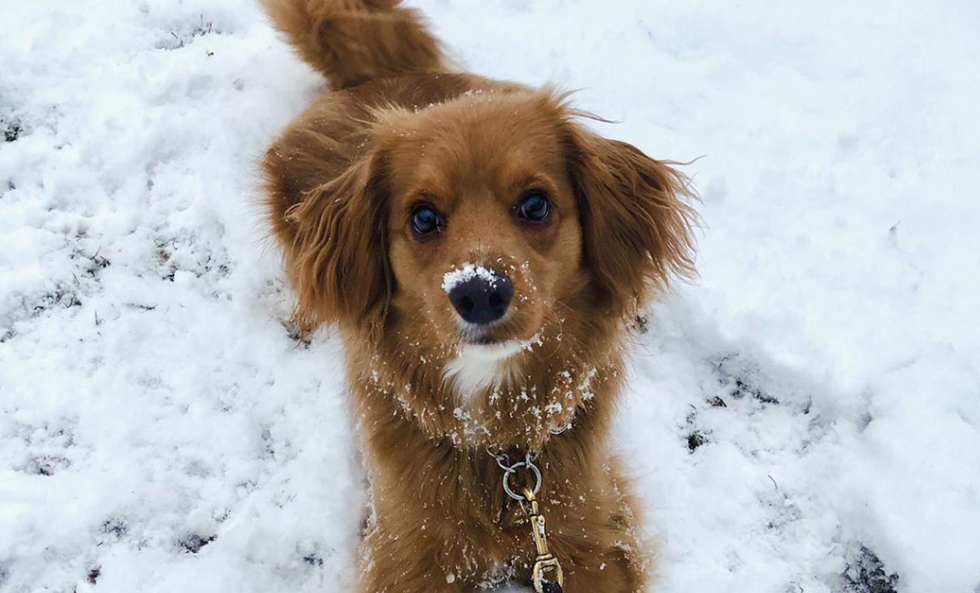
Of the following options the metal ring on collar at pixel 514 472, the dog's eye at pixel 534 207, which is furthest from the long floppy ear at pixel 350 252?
the metal ring on collar at pixel 514 472

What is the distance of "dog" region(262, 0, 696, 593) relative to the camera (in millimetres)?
2918

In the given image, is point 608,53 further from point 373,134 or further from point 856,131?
point 373,134

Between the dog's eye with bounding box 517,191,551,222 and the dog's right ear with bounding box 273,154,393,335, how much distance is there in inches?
22.1

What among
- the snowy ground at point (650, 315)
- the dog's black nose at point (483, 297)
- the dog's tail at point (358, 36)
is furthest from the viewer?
the dog's tail at point (358, 36)

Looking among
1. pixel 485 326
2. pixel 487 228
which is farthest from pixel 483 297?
pixel 487 228

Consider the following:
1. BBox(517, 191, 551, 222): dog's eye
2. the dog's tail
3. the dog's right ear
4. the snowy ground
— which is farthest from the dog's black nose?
the dog's tail

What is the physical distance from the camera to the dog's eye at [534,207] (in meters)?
2.95

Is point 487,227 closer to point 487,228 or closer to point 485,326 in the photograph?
point 487,228

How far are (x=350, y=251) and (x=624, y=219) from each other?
106 centimetres

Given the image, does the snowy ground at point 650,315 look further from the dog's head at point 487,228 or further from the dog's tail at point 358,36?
the dog's head at point 487,228

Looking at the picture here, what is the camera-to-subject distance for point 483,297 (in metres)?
2.58

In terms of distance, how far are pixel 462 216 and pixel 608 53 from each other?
325 cm

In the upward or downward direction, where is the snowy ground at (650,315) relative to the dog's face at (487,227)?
downward

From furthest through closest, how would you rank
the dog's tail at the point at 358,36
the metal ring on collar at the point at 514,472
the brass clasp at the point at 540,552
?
1. the dog's tail at the point at 358,36
2. the metal ring on collar at the point at 514,472
3. the brass clasp at the point at 540,552
